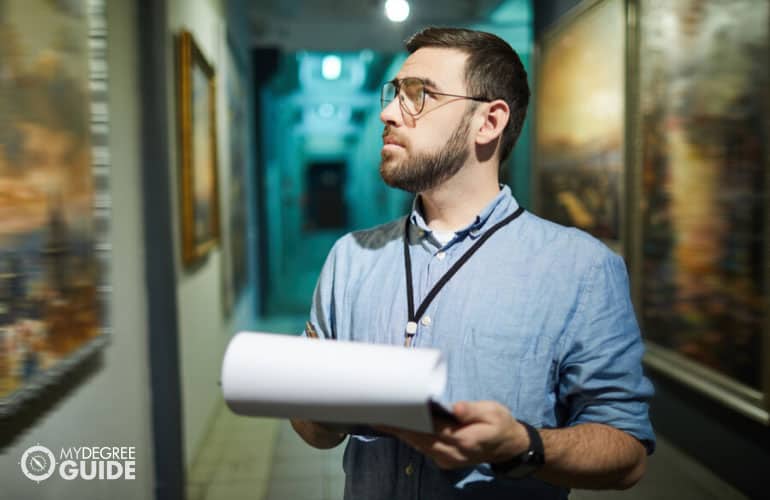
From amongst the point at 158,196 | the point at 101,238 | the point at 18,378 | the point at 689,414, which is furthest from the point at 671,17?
the point at 18,378

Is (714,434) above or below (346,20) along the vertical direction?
below

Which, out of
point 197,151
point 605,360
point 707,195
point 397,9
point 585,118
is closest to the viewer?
point 605,360

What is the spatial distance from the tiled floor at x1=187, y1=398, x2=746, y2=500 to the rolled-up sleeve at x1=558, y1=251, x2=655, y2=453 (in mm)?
1377

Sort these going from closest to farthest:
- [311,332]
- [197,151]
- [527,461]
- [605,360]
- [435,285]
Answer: [527,461] → [605,360] → [435,285] → [311,332] → [197,151]

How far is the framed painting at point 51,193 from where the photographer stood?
1.61m

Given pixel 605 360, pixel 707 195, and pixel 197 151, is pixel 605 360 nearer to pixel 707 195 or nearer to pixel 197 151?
pixel 707 195

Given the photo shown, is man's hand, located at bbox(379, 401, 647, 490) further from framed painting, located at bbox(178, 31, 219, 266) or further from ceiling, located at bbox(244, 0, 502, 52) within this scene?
framed painting, located at bbox(178, 31, 219, 266)

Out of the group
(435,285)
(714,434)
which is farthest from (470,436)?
(714,434)

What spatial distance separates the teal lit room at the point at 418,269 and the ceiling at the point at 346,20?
0.09 feet

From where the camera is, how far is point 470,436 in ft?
3.07

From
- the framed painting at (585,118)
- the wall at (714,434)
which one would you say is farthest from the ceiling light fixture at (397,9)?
the wall at (714,434)

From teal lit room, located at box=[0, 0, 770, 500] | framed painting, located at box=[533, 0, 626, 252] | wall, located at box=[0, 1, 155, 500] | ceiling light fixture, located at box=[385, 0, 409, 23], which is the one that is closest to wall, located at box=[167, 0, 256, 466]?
teal lit room, located at box=[0, 0, 770, 500]

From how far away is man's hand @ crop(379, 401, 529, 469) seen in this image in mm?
938

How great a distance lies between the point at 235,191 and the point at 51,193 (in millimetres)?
3787
